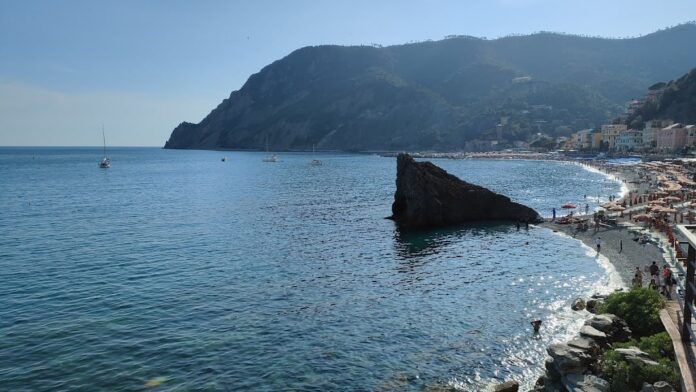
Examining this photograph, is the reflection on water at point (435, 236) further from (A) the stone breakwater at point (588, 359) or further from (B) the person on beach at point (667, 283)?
(A) the stone breakwater at point (588, 359)

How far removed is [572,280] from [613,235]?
66.8 feet

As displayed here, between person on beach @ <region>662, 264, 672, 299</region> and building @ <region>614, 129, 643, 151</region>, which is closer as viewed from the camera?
person on beach @ <region>662, 264, 672, 299</region>

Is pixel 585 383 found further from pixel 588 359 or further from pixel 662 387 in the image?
pixel 662 387

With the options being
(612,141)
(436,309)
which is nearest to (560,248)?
(436,309)

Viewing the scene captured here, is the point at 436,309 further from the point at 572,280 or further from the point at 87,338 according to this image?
the point at 87,338

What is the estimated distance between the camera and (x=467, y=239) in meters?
53.8

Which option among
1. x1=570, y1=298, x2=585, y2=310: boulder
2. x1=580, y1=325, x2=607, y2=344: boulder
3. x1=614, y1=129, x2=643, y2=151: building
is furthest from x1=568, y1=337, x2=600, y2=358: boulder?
x1=614, y1=129, x2=643, y2=151: building

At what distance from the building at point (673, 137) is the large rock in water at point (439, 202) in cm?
11563

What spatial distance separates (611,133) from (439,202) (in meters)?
165

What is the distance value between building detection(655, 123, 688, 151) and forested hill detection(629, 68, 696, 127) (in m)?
17.9

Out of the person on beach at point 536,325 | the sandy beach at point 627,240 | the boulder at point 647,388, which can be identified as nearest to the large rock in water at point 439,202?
the sandy beach at point 627,240

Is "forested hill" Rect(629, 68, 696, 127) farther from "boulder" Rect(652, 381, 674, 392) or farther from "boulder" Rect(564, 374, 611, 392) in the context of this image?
"boulder" Rect(652, 381, 674, 392)

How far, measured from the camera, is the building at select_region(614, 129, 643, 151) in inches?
6964

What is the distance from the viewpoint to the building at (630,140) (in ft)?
580
